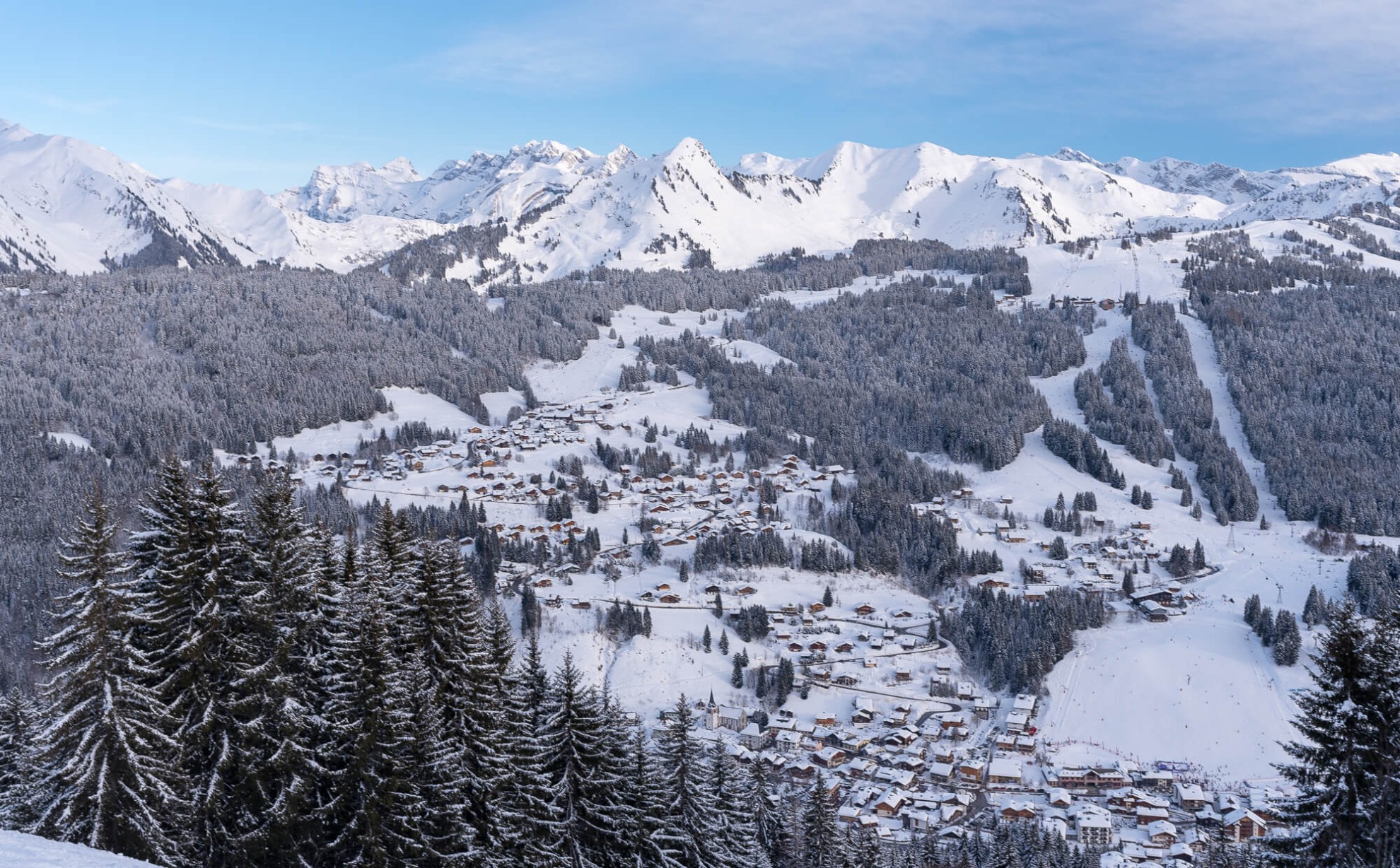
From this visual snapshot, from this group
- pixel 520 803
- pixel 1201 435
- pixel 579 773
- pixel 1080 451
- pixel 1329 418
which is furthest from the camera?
pixel 1329 418

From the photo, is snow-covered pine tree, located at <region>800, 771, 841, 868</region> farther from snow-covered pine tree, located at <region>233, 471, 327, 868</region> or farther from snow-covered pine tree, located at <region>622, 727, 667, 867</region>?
snow-covered pine tree, located at <region>233, 471, 327, 868</region>

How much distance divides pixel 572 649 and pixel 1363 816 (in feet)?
240

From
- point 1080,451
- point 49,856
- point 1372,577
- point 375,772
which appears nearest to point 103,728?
point 49,856

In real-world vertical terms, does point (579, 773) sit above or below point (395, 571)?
below

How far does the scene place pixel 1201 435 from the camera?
16675 centimetres

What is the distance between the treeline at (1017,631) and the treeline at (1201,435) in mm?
51193

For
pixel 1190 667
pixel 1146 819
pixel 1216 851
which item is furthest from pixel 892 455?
pixel 1216 851

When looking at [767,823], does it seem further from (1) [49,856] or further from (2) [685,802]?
(1) [49,856]

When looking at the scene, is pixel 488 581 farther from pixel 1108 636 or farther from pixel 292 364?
pixel 292 364

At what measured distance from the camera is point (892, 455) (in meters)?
157

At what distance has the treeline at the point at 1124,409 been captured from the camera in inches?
6526

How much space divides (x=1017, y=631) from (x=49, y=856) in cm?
9085

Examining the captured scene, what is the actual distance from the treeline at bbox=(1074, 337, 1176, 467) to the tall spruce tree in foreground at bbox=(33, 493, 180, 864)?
163382mm

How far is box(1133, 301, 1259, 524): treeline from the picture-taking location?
144 m
